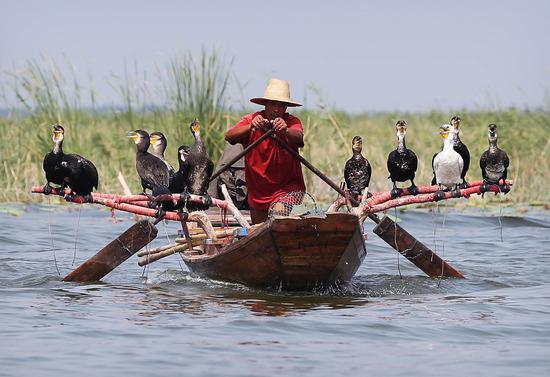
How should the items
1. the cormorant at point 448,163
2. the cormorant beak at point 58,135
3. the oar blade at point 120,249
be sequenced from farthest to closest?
the oar blade at point 120,249, the cormorant beak at point 58,135, the cormorant at point 448,163

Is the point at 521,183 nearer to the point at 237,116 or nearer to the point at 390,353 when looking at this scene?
the point at 237,116

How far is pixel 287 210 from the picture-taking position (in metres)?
9.09

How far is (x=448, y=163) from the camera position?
8.37 meters

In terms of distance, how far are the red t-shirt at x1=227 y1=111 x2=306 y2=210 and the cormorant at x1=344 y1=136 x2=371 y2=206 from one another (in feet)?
1.46

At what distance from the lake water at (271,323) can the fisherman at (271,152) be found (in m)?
0.77

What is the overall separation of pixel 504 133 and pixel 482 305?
7.53 m

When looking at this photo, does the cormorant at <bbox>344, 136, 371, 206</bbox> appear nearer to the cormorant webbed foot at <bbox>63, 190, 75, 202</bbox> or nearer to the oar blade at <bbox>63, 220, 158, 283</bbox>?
the oar blade at <bbox>63, 220, 158, 283</bbox>

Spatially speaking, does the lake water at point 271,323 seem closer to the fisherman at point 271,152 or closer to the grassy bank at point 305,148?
the fisherman at point 271,152

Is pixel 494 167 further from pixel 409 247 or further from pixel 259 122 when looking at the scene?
pixel 259 122

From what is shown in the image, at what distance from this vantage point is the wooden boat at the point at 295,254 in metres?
8.14

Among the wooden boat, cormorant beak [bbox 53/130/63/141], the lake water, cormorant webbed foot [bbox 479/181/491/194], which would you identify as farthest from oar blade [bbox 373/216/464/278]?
cormorant beak [bbox 53/130/63/141]

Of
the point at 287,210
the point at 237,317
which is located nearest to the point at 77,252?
the point at 287,210

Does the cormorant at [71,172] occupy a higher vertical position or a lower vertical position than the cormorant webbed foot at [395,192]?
higher

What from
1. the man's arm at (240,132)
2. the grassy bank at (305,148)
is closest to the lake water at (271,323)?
the man's arm at (240,132)
